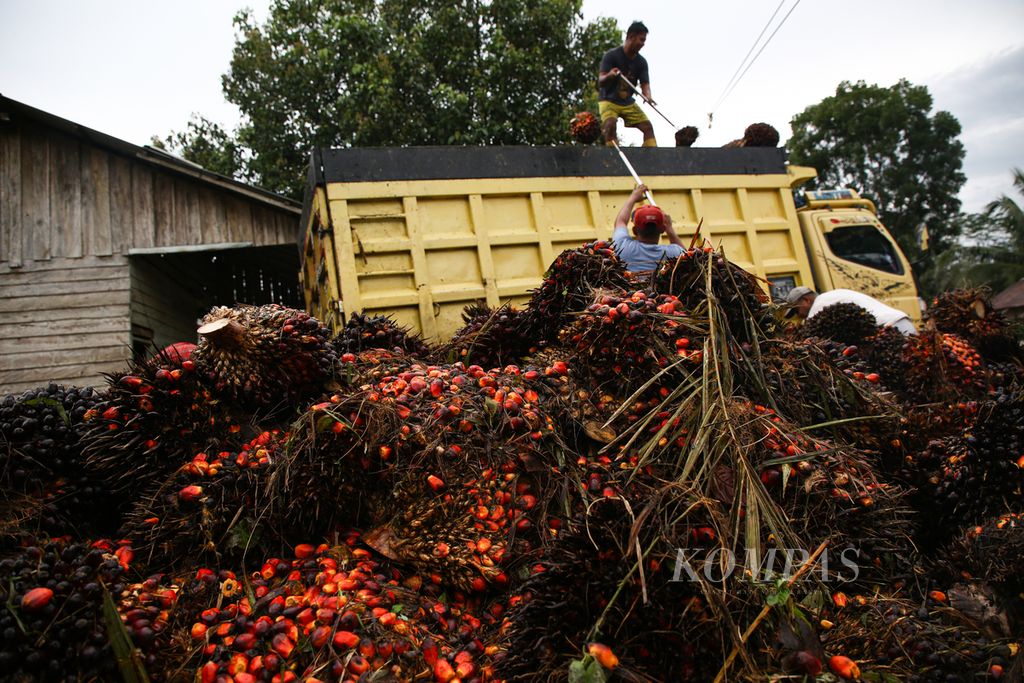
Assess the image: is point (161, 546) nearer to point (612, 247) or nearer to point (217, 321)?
point (217, 321)

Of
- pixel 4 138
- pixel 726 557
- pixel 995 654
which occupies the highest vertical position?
pixel 4 138

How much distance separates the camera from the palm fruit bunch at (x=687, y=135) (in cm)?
704

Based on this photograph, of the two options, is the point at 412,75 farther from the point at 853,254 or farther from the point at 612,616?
the point at 612,616

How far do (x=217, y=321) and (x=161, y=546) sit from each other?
98 cm

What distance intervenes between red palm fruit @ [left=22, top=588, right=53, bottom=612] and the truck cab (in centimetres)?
654

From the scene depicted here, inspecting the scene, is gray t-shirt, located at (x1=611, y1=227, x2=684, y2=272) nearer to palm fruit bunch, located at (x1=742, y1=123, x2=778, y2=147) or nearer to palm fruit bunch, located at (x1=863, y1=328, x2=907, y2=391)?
palm fruit bunch, located at (x1=863, y1=328, x2=907, y2=391)

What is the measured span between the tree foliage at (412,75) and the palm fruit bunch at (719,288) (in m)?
11.1

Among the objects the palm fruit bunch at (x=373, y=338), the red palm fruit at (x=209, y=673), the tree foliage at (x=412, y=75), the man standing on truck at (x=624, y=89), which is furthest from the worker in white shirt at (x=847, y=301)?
the tree foliage at (x=412, y=75)

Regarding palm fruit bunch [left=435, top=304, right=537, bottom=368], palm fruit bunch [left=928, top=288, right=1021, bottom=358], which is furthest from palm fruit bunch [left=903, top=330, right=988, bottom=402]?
palm fruit bunch [left=435, top=304, right=537, bottom=368]

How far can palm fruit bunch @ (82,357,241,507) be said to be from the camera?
99.8 inches

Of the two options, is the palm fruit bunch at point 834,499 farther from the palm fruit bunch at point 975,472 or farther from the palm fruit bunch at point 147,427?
the palm fruit bunch at point 147,427

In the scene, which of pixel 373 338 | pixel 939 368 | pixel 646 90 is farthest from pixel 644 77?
pixel 373 338

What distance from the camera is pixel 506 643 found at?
1.93m

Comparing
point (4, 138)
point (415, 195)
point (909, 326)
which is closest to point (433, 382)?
point (415, 195)
